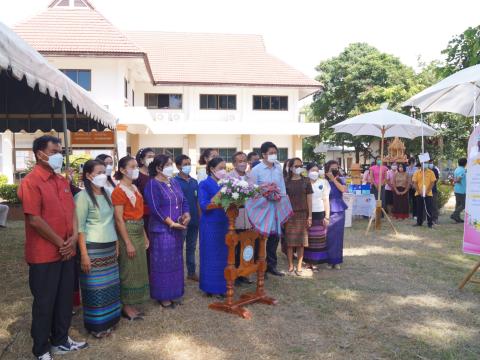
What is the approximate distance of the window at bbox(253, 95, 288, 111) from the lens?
75.7ft

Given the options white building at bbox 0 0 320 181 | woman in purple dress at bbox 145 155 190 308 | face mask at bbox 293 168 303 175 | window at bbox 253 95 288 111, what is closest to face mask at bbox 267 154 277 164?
face mask at bbox 293 168 303 175

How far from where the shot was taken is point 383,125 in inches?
356

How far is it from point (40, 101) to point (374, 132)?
7.82 m

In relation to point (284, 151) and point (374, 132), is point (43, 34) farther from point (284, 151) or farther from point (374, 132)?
point (374, 132)

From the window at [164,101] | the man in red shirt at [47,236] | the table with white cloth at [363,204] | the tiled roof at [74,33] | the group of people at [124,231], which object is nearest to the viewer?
the man in red shirt at [47,236]

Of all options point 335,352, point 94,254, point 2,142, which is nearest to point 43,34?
point 2,142

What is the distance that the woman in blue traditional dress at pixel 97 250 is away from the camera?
3.54 meters

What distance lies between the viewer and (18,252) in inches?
283

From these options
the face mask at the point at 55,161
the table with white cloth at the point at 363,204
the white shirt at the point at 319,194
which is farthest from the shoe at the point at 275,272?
the table with white cloth at the point at 363,204

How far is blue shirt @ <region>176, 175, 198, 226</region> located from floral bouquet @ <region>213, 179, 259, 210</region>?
1237 mm

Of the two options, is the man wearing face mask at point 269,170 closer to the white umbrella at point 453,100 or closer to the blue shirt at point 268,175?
the blue shirt at point 268,175

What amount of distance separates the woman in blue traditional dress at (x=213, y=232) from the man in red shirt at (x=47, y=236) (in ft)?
5.22

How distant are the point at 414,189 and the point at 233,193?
26.4ft

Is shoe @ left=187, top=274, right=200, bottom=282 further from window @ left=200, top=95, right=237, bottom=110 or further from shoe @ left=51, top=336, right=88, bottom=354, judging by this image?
window @ left=200, top=95, right=237, bottom=110
